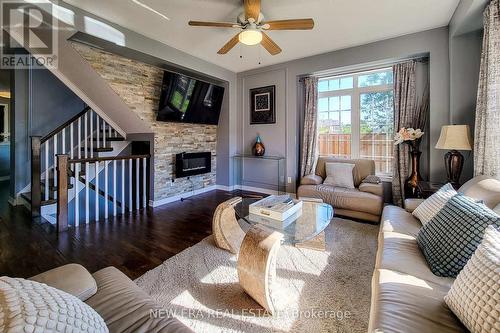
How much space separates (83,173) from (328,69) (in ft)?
14.2

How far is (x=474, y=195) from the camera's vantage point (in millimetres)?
1854

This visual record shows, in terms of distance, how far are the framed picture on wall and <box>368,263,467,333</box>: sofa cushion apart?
3.78 metres

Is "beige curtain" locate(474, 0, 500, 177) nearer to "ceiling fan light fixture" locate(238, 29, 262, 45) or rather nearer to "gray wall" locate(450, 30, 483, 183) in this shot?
"gray wall" locate(450, 30, 483, 183)

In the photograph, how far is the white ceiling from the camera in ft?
8.36

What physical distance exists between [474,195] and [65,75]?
5.14m

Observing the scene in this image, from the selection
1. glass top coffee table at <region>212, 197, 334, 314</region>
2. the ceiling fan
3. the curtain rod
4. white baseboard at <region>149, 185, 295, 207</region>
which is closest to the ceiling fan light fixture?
the ceiling fan

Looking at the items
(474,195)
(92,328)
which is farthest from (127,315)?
(474,195)

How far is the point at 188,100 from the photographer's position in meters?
4.18

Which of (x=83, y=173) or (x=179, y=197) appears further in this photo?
(x=179, y=197)

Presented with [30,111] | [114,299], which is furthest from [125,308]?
[30,111]

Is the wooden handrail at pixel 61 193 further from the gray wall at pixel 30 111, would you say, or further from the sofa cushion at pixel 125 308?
the sofa cushion at pixel 125 308

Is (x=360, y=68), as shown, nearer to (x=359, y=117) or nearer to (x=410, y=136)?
(x=359, y=117)

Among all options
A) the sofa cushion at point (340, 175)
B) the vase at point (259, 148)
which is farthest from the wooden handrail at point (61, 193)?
the sofa cushion at point (340, 175)

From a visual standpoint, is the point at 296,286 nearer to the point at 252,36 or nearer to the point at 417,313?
the point at 417,313
